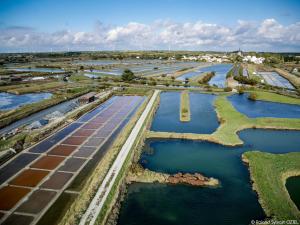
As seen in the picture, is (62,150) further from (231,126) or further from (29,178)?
(231,126)

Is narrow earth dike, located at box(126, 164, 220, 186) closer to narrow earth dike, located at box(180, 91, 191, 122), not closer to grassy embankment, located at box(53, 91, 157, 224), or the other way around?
grassy embankment, located at box(53, 91, 157, 224)

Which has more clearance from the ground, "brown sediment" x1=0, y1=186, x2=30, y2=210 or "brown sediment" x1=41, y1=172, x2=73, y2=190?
"brown sediment" x1=41, y1=172, x2=73, y2=190

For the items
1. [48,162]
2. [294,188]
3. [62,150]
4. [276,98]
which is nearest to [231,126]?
[294,188]

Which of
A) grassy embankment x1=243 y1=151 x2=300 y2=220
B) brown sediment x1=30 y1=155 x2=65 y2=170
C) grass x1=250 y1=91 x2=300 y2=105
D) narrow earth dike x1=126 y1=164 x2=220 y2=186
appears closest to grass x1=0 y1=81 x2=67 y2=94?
brown sediment x1=30 y1=155 x2=65 y2=170

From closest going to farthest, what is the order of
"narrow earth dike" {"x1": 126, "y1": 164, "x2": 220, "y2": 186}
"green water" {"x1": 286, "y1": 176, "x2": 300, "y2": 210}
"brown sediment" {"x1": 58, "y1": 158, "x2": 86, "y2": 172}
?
"green water" {"x1": 286, "y1": 176, "x2": 300, "y2": 210} → "narrow earth dike" {"x1": 126, "y1": 164, "x2": 220, "y2": 186} → "brown sediment" {"x1": 58, "y1": 158, "x2": 86, "y2": 172}

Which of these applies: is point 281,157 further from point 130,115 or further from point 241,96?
point 241,96

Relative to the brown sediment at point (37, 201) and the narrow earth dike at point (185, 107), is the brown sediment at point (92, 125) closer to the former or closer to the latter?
the narrow earth dike at point (185, 107)
